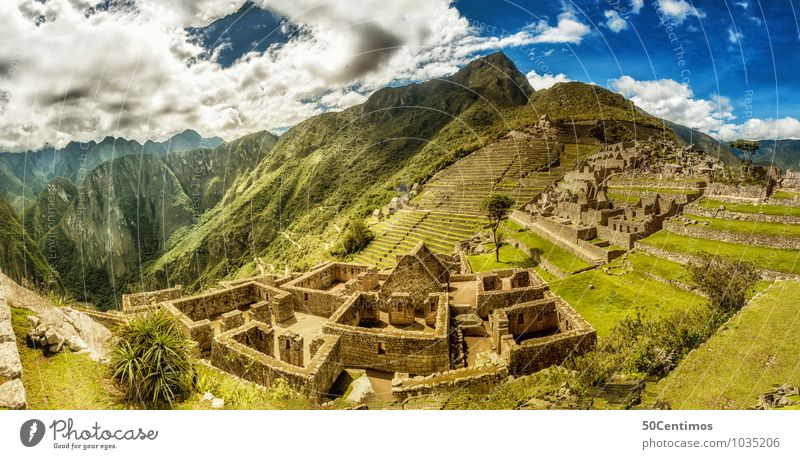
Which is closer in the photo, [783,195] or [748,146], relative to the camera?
[783,195]

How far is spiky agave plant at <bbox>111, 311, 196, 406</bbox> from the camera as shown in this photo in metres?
6.79

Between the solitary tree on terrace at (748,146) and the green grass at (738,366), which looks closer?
the green grass at (738,366)

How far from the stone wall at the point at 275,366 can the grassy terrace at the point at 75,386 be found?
2.30ft

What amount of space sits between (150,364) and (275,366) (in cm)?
274

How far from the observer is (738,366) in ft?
28.2

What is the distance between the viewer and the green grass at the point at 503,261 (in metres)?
25.0

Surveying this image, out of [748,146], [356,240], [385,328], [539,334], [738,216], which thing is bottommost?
[539,334]

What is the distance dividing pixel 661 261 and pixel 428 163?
4146cm

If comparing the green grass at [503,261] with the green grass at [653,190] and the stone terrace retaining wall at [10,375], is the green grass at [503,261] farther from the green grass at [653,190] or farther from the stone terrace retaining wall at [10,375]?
the stone terrace retaining wall at [10,375]

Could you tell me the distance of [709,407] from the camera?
309 inches

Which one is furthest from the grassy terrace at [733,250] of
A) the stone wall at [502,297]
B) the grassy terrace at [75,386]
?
the grassy terrace at [75,386]

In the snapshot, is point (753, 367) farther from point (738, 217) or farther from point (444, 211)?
point (444, 211)

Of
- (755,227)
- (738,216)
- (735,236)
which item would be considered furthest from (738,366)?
(738,216)

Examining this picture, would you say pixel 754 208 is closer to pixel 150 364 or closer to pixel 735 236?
pixel 735 236
